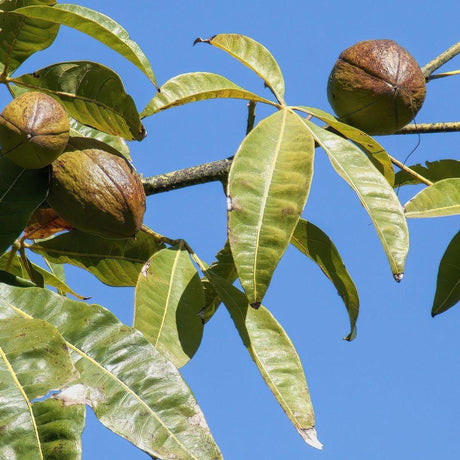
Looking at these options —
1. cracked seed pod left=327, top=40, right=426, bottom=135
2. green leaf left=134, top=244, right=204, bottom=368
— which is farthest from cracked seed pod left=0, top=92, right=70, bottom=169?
cracked seed pod left=327, top=40, right=426, bottom=135

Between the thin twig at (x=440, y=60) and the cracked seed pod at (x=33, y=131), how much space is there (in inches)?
38.4

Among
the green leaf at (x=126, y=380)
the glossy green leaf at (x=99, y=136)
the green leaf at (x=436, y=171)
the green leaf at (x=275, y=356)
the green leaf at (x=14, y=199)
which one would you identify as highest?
the green leaf at (x=436, y=171)

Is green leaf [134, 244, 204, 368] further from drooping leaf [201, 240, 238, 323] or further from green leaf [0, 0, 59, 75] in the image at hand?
green leaf [0, 0, 59, 75]

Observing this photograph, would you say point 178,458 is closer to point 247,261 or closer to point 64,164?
point 247,261

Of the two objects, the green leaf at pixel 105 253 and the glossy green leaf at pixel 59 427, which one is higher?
the green leaf at pixel 105 253

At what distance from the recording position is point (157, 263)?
1.94m

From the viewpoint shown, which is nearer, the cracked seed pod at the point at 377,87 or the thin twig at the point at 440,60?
the cracked seed pod at the point at 377,87

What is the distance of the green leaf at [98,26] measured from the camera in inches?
73.4

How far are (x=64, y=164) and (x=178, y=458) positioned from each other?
0.66 m

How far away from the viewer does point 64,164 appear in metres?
1.83

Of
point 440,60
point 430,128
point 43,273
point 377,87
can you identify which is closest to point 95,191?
point 43,273

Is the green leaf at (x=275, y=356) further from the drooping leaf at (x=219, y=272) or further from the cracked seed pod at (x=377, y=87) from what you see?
the cracked seed pod at (x=377, y=87)

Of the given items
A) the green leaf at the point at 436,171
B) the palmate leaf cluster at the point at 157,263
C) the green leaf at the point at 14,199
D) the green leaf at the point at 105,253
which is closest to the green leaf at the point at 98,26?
the palmate leaf cluster at the point at 157,263

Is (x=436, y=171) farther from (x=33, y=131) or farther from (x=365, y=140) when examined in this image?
(x=33, y=131)
